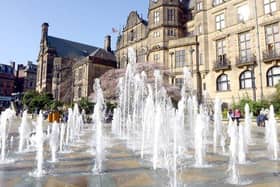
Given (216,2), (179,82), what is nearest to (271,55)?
(216,2)

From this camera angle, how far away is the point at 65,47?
64.7 metres

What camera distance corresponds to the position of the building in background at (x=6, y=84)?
248ft

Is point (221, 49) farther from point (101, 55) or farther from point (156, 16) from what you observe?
point (101, 55)

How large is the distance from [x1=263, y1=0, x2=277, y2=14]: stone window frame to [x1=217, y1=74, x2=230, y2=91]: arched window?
361 inches

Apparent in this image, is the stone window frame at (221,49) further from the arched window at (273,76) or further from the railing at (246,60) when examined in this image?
the arched window at (273,76)

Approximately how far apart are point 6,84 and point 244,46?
256 feet

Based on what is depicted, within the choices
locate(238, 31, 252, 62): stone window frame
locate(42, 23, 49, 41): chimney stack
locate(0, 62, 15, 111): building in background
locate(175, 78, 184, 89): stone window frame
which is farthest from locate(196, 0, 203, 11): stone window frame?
locate(0, 62, 15, 111): building in background

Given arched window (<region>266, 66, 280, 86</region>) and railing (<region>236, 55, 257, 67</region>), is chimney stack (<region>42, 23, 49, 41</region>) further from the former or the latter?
arched window (<region>266, 66, 280, 86</region>)

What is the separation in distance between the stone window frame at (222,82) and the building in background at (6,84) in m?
70.5

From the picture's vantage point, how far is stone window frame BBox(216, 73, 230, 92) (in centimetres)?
3039

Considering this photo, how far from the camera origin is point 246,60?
2812 cm

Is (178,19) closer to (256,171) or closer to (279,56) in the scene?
(279,56)

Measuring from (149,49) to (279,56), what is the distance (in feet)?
66.3

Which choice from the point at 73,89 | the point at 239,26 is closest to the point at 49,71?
the point at 73,89
